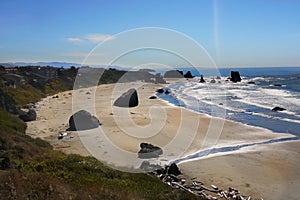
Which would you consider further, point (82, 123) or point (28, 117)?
point (28, 117)

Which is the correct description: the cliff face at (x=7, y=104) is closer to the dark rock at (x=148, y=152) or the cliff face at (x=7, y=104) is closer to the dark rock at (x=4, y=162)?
the dark rock at (x=148, y=152)

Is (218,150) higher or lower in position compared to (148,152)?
lower

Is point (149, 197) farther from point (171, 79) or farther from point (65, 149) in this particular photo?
point (171, 79)

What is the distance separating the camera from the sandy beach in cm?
1427

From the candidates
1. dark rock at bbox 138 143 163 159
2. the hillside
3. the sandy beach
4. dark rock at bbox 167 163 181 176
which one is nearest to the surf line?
the sandy beach

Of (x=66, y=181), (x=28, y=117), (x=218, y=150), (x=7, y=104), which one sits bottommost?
(x=218, y=150)

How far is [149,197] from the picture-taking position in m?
8.69

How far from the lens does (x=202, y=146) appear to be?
20.7m

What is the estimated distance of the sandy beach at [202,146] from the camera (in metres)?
14.3

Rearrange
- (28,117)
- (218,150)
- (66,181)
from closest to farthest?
(66,181) → (218,150) → (28,117)

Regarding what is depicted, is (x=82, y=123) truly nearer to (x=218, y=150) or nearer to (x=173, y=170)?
(x=218, y=150)

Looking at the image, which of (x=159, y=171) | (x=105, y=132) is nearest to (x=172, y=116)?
(x=105, y=132)

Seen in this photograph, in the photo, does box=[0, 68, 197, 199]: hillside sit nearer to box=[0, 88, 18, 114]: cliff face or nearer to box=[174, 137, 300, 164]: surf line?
box=[174, 137, 300, 164]: surf line

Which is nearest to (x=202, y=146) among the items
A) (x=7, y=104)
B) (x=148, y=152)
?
(x=148, y=152)
